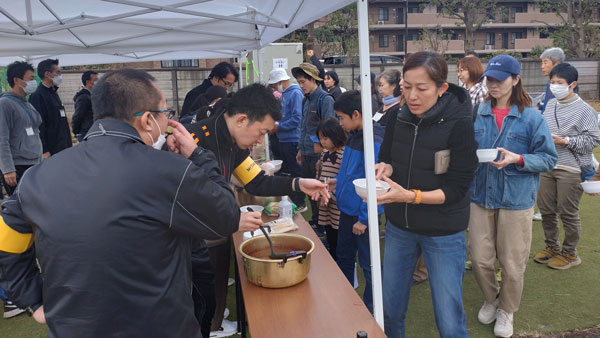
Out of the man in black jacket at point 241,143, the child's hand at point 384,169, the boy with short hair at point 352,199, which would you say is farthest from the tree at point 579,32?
the man in black jacket at point 241,143

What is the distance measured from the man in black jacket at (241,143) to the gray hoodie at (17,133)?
2.56m

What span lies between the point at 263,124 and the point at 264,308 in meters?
0.95

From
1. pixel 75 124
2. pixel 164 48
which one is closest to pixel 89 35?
pixel 164 48

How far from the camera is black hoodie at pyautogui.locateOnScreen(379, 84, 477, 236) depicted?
6.62 ft

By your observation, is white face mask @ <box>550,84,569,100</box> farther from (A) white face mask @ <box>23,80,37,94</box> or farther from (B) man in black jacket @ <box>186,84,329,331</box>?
(A) white face mask @ <box>23,80,37,94</box>

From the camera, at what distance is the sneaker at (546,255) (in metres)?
4.01

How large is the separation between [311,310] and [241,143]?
1.01 m

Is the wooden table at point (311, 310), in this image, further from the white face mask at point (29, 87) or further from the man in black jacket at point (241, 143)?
the white face mask at point (29, 87)

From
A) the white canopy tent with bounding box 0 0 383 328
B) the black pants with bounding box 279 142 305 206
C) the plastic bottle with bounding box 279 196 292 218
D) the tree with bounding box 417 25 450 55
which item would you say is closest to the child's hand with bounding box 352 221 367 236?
the plastic bottle with bounding box 279 196 292 218

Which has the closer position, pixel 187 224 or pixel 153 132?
pixel 187 224

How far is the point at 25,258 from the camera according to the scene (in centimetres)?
144

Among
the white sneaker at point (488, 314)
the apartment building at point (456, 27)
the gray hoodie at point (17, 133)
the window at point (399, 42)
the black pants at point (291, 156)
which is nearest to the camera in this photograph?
the white sneaker at point (488, 314)

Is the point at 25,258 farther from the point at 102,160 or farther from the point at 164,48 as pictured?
the point at 164,48

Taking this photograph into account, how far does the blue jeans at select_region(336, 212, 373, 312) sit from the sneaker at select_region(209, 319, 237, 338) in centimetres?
92
